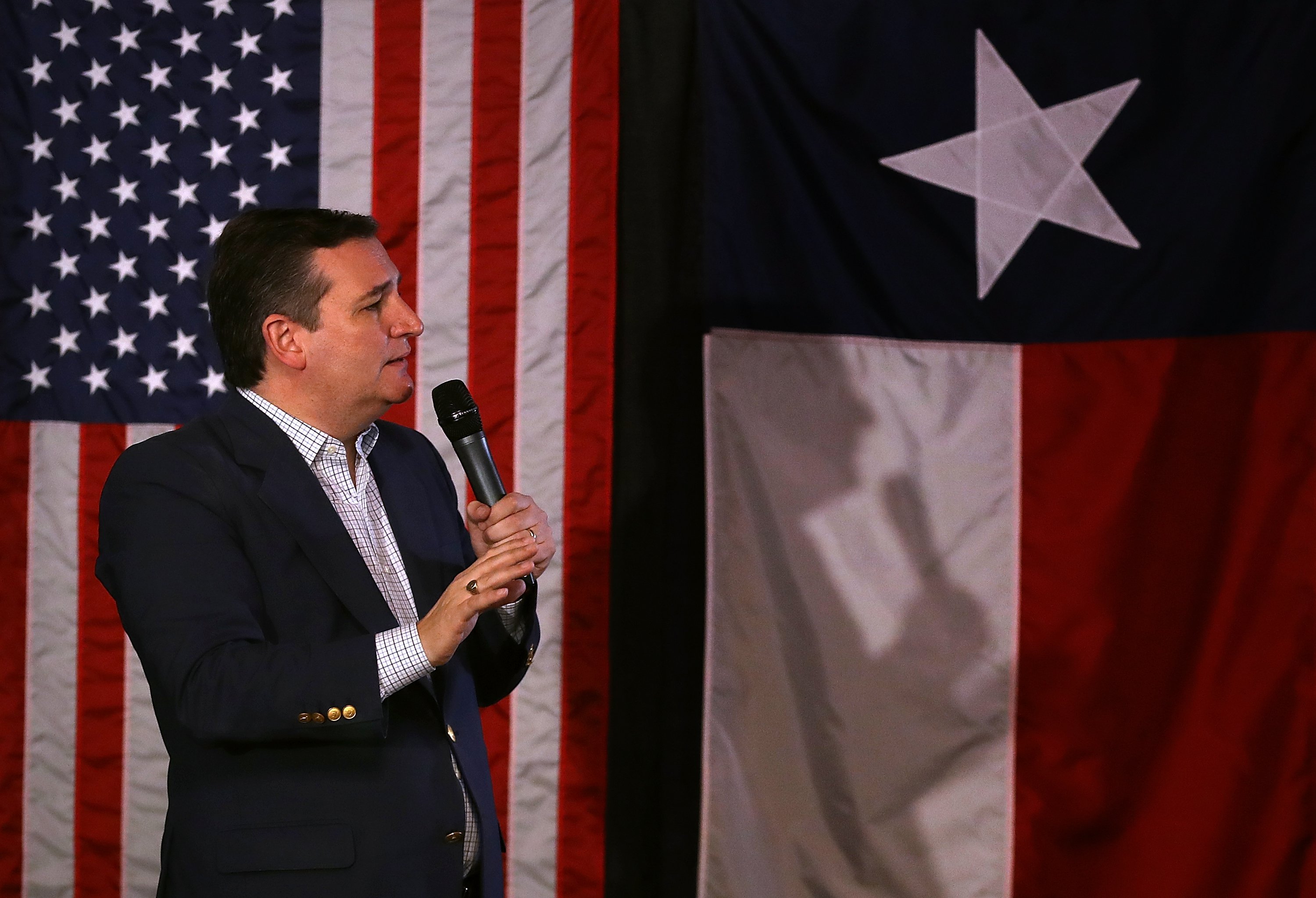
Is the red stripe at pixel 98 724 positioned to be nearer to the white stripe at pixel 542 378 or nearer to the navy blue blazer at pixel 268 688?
the white stripe at pixel 542 378

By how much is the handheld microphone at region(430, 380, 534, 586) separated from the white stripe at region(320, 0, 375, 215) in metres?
1.31

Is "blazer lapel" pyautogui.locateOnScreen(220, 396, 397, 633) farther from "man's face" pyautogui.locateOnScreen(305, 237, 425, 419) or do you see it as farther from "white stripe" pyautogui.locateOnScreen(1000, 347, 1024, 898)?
"white stripe" pyautogui.locateOnScreen(1000, 347, 1024, 898)

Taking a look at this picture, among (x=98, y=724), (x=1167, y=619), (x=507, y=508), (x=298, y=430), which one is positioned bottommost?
(x=98, y=724)

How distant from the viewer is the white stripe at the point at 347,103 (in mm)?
2654

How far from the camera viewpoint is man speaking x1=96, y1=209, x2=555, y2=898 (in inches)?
48.2

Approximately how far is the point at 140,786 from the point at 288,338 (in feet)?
5.58

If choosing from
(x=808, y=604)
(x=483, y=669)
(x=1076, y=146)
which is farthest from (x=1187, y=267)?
(x=483, y=669)

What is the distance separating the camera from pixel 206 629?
4.03 ft

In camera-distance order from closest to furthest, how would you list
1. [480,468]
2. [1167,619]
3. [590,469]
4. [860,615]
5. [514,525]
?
[514,525]
[480,468]
[1167,619]
[860,615]
[590,469]

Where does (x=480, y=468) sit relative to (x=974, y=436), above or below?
below

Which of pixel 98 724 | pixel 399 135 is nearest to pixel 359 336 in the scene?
pixel 399 135

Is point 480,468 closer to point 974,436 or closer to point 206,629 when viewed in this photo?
point 206,629

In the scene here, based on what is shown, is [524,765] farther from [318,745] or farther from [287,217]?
[287,217]

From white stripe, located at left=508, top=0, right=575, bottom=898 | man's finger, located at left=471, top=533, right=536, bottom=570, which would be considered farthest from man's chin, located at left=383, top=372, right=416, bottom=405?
white stripe, located at left=508, top=0, right=575, bottom=898
